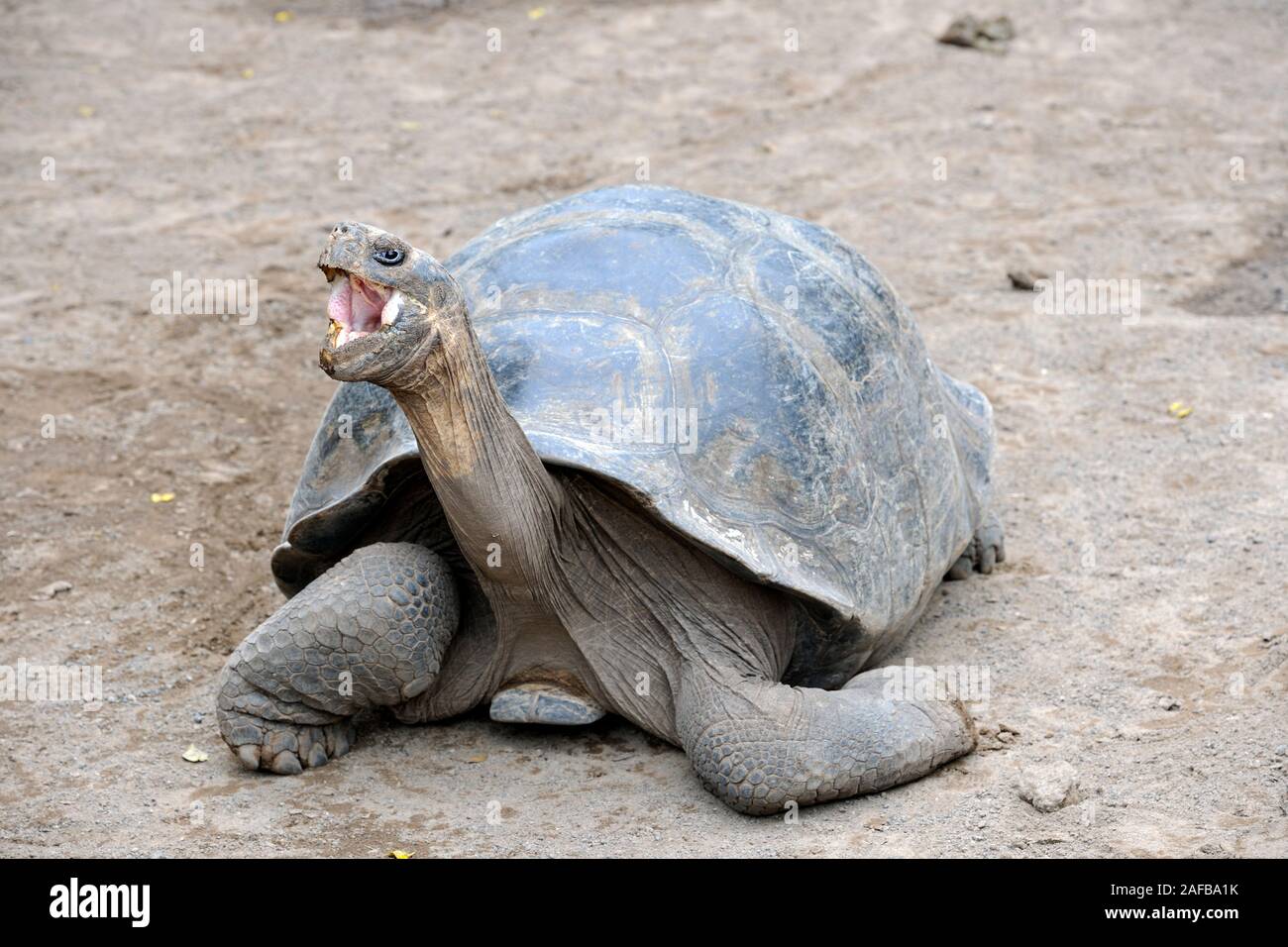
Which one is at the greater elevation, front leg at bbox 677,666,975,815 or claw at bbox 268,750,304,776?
front leg at bbox 677,666,975,815

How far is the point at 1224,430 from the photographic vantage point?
221 inches

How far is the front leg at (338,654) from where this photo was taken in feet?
12.3

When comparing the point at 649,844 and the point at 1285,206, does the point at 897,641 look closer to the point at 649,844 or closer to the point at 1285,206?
the point at 649,844

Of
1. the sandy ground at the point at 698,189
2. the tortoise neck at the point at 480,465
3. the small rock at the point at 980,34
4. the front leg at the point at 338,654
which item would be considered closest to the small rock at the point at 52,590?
the sandy ground at the point at 698,189

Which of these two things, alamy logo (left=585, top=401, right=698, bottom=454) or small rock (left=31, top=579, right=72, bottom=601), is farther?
small rock (left=31, top=579, right=72, bottom=601)

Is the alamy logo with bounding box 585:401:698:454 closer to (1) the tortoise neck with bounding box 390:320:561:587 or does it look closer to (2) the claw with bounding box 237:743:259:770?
(1) the tortoise neck with bounding box 390:320:561:587

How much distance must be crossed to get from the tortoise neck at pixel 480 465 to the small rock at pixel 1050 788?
1.21m

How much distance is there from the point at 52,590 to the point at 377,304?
2211 mm

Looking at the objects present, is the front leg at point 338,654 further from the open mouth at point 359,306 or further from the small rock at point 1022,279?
the small rock at point 1022,279

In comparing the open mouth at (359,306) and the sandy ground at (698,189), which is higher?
the open mouth at (359,306)

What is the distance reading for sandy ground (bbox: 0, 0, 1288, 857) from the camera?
12.2 ft

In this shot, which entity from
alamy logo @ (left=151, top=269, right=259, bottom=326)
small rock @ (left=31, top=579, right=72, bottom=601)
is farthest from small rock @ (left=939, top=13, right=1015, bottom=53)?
small rock @ (left=31, top=579, right=72, bottom=601)

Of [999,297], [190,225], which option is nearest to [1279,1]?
[999,297]

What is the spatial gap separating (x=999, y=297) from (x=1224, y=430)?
156 cm
